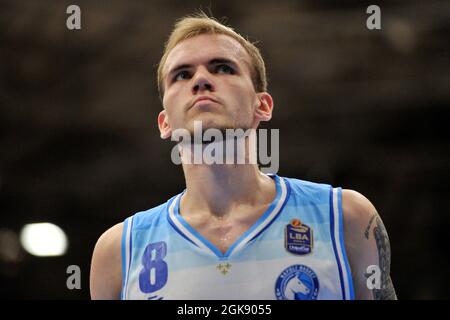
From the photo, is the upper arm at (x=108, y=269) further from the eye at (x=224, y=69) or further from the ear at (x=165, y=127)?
the eye at (x=224, y=69)

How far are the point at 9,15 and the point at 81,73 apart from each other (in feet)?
3.12

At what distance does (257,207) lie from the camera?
3145 mm

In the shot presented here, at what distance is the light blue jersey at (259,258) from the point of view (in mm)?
2803

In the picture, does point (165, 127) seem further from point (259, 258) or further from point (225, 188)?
point (259, 258)

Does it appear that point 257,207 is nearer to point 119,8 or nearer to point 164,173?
point 119,8

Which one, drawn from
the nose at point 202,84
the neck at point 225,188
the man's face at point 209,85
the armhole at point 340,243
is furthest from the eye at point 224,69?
the armhole at point 340,243

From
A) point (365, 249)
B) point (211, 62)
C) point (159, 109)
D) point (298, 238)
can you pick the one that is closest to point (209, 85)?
point (211, 62)

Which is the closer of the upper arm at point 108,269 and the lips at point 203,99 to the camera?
the lips at point 203,99

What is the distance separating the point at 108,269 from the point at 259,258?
86 centimetres

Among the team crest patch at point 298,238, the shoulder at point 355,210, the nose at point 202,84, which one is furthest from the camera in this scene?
the nose at point 202,84

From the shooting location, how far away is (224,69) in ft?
10.8
